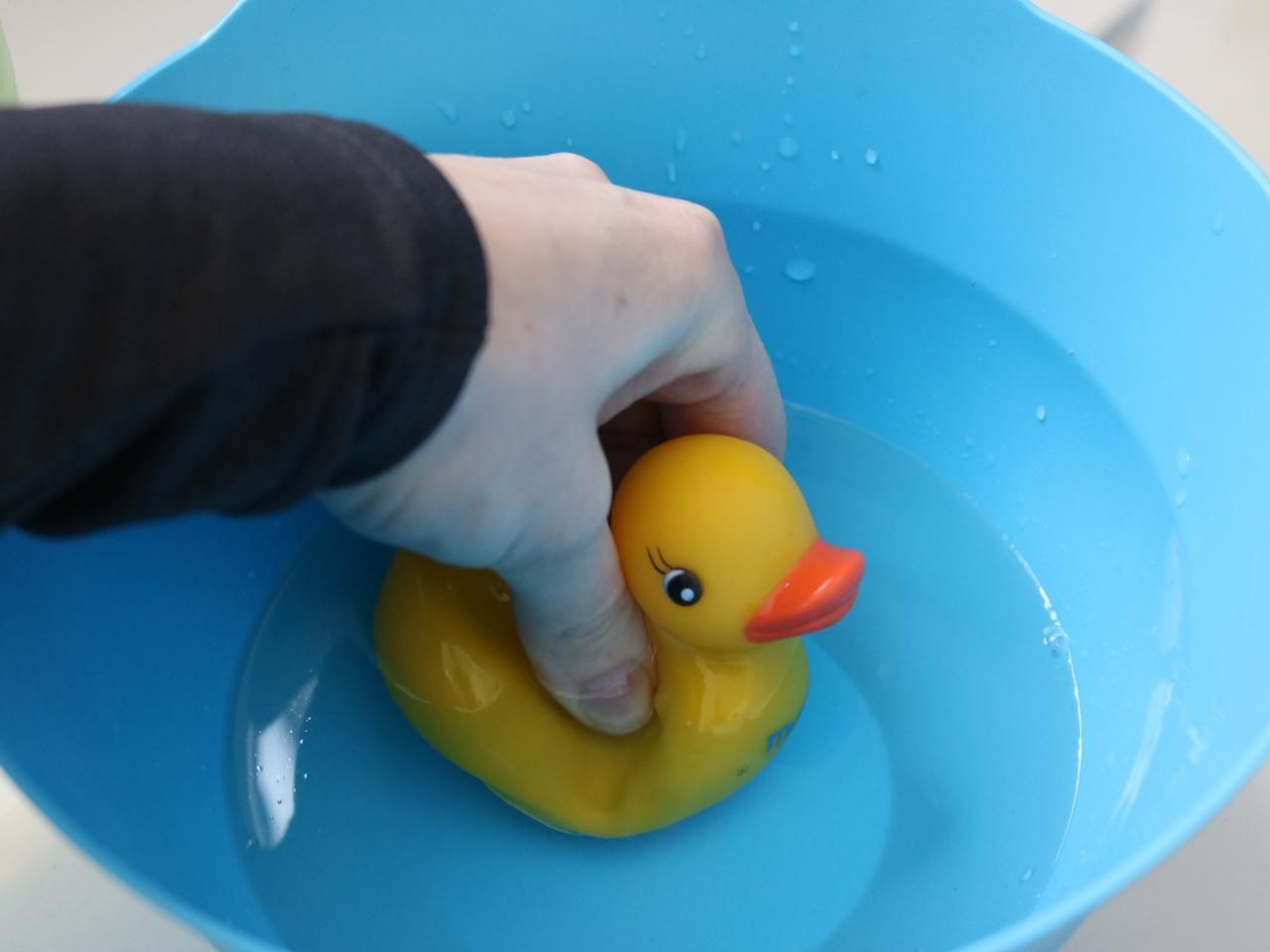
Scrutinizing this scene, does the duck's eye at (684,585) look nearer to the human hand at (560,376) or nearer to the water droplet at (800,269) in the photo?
the human hand at (560,376)

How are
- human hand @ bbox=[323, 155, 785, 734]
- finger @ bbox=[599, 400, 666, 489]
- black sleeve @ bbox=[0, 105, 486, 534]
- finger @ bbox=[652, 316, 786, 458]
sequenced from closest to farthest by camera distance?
black sleeve @ bbox=[0, 105, 486, 534], human hand @ bbox=[323, 155, 785, 734], finger @ bbox=[652, 316, 786, 458], finger @ bbox=[599, 400, 666, 489]

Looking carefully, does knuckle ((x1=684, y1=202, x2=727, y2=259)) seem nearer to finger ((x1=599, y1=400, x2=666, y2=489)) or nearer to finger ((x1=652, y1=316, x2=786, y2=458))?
finger ((x1=652, y1=316, x2=786, y2=458))

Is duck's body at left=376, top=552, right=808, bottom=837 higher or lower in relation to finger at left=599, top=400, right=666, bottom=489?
lower

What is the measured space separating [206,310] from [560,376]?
6.2 inches

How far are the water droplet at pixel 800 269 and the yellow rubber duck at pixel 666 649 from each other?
329 millimetres

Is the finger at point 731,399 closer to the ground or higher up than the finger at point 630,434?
higher up

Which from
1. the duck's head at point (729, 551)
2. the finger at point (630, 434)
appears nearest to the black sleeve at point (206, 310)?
the duck's head at point (729, 551)

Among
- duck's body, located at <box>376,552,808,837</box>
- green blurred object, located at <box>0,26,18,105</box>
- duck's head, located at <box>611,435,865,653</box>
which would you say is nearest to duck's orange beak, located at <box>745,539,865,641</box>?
duck's head, located at <box>611,435,865,653</box>

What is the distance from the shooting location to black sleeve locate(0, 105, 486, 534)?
12.4 inches

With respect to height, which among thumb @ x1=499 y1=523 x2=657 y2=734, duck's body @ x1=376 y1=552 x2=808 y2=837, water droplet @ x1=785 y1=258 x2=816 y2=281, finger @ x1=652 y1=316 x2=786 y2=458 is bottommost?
duck's body @ x1=376 y1=552 x2=808 y2=837

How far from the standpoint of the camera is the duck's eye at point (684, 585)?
0.60m

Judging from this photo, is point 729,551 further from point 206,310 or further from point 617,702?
point 206,310

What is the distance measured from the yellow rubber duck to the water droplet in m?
0.33

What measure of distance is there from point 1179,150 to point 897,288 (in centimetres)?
26
